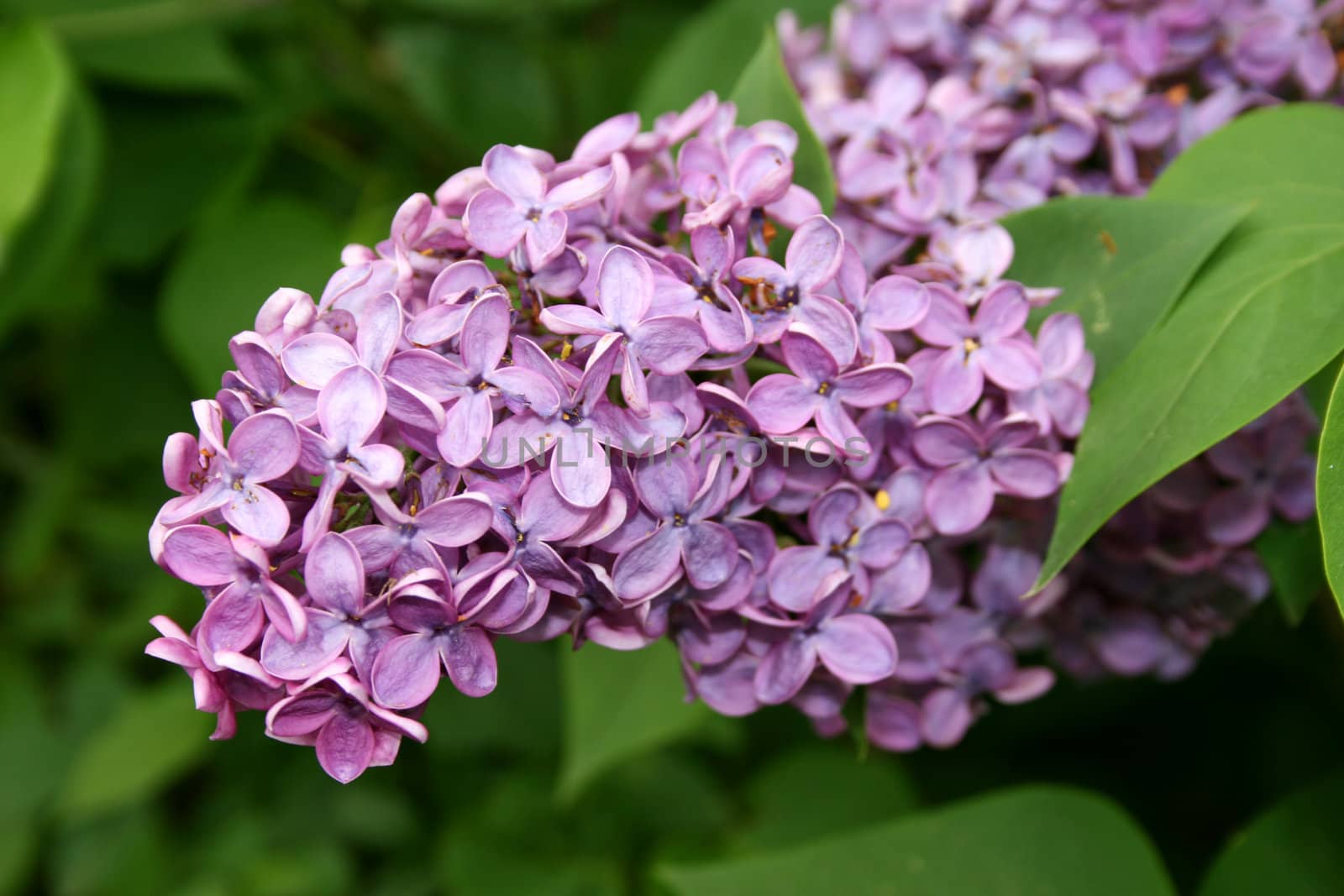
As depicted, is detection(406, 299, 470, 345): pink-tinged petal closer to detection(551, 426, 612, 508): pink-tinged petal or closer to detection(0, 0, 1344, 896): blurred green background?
detection(551, 426, 612, 508): pink-tinged petal

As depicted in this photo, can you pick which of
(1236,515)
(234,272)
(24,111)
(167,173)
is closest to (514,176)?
(1236,515)

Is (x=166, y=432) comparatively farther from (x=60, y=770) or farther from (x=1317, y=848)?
(x=1317, y=848)

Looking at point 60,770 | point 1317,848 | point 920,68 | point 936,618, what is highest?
point 920,68

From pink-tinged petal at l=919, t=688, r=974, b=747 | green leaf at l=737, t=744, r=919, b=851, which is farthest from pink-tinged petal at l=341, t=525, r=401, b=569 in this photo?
green leaf at l=737, t=744, r=919, b=851

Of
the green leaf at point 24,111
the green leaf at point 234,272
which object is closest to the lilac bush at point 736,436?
the green leaf at point 24,111

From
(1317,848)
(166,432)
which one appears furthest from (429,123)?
(1317,848)

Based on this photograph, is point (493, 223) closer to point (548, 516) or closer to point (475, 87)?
point (548, 516)

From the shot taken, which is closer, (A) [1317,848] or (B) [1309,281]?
(B) [1309,281]
